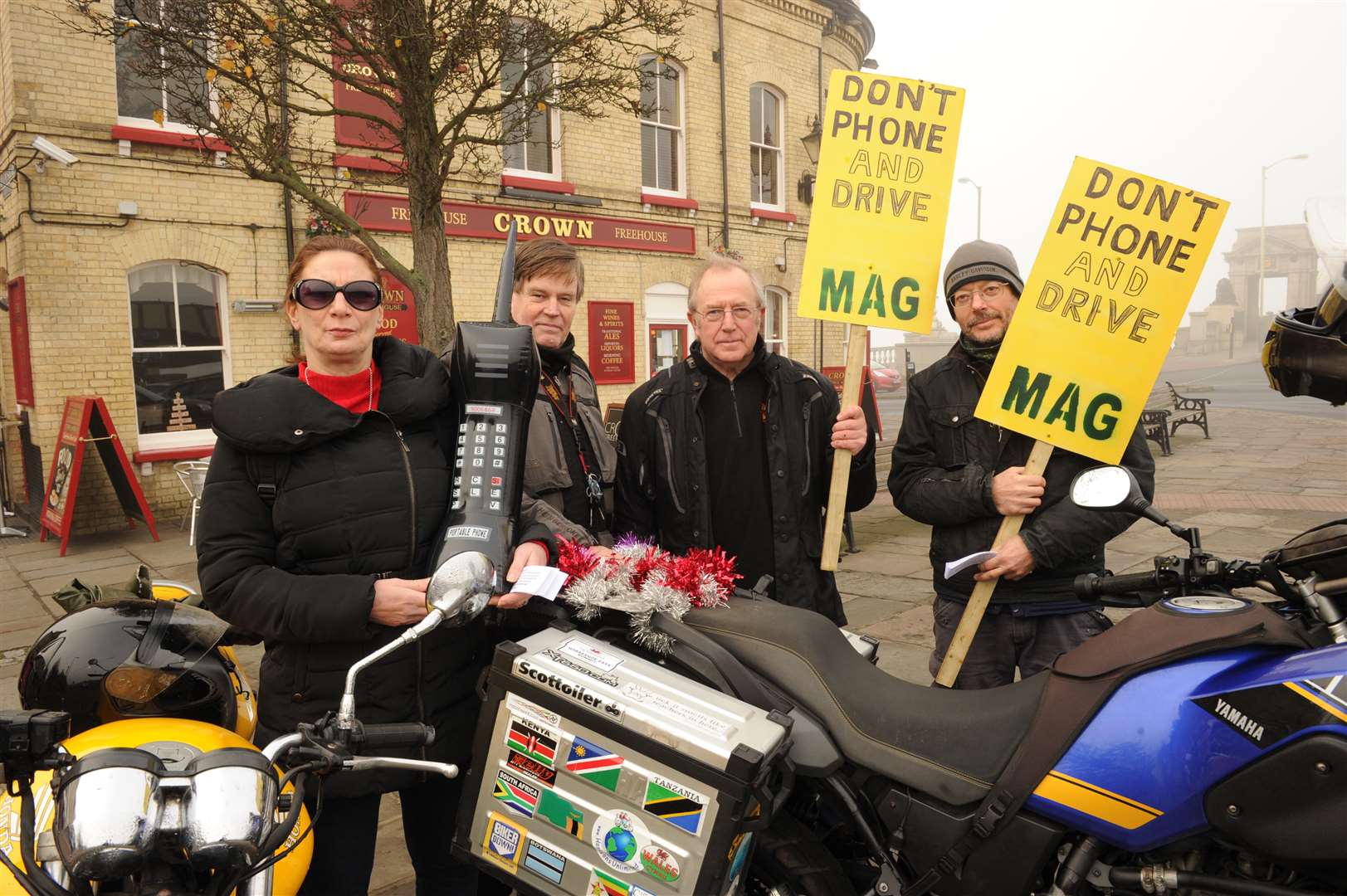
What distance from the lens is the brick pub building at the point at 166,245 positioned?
8.30m

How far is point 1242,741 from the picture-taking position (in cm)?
152

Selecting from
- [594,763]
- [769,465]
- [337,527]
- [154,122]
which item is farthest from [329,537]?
[154,122]

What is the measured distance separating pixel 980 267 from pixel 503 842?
208cm

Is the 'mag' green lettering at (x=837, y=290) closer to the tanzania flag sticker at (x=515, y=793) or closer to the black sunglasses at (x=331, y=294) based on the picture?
the black sunglasses at (x=331, y=294)

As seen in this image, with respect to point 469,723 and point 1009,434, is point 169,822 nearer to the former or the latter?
point 469,723

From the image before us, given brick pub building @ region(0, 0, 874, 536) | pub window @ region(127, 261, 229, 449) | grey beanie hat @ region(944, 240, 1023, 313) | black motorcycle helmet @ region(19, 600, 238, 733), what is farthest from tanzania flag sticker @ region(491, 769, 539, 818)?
pub window @ region(127, 261, 229, 449)

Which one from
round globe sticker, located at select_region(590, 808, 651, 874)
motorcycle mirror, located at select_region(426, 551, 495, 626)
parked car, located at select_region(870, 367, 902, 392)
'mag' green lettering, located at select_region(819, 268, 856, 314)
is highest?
'mag' green lettering, located at select_region(819, 268, 856, 314)

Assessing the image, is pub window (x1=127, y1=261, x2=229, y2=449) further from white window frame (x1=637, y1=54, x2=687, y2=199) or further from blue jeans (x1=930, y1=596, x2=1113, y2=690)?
blue jeans (x1=930, y1=596, x2=1113, y2=690)

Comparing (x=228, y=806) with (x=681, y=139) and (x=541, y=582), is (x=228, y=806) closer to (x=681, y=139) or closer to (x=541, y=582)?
(x=541, y=582)

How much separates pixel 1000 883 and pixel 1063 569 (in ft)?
3.53

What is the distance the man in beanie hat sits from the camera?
7.96 feet

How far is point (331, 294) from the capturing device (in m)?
1.86

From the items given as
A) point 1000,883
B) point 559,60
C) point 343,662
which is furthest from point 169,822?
point 559,60

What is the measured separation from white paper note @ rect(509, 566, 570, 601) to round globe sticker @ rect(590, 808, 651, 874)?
45 centimetres
